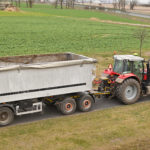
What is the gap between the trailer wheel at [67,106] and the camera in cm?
1052

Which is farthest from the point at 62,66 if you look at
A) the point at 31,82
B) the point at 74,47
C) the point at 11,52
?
the point at 74,47

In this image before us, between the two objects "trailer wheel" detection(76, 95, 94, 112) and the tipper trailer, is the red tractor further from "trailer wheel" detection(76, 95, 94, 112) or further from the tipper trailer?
"trailer wheel" detection(76, 95, 94, 112)

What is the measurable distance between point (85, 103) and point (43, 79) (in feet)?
7.60

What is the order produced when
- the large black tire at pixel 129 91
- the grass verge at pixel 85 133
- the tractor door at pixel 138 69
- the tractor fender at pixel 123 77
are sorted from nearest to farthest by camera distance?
the grass verge at pixel 85 133 → the tractor fender at pixel 123 77 → the large black tire at pixel 129 91 → the tractor door at pixel 138 69

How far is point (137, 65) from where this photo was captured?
39.5 feet

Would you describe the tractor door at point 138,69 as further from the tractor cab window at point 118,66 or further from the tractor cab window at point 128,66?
the tractor cab window at point 118,66

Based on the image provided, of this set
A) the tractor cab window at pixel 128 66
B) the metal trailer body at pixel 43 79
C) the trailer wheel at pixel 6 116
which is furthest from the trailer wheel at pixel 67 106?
the tractor cab window at pixel 128 66

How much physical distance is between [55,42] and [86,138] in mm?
22253

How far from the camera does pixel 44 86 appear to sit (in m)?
9.90

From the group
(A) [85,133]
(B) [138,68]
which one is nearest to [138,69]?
(B) [138,68]

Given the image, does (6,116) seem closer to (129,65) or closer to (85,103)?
(85,103)

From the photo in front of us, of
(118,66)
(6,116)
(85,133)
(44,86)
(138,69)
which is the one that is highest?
(118,66)

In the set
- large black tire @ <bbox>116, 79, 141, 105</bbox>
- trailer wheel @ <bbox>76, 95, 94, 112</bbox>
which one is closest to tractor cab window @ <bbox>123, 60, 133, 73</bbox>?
large black tire @ <bbox>116, 79, 141, 105</bbox>

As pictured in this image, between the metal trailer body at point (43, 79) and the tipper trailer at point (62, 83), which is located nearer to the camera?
the metal trailer body at point (43, 79)
